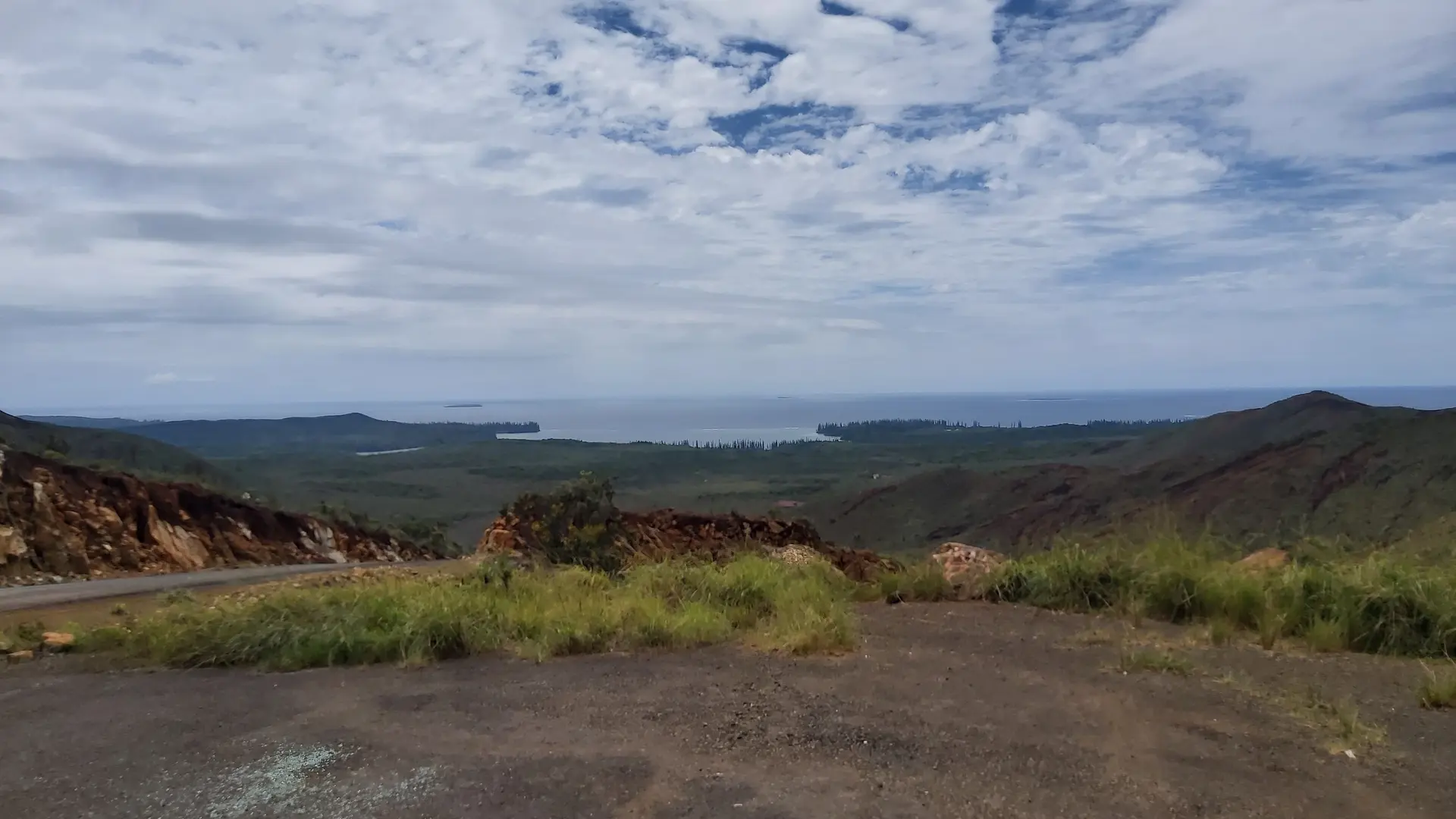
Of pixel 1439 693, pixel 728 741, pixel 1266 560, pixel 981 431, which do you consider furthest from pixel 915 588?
pixel 981 431

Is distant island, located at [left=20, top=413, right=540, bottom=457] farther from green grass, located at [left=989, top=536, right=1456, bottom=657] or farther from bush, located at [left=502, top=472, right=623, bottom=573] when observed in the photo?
green grass, located at [left=989, top=536, right=1456, bottom=657]

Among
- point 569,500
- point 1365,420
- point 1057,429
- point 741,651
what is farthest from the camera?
point 1057,429

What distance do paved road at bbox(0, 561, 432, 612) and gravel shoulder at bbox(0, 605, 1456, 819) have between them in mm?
Answer: 5146

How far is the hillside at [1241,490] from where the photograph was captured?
25.4 metres

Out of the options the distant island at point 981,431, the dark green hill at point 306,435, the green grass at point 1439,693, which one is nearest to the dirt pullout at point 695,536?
the green grass at point 1439,693

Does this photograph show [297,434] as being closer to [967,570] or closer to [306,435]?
[306,435]

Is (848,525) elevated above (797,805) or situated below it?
below

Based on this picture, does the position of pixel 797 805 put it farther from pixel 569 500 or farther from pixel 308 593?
pixel 569 500

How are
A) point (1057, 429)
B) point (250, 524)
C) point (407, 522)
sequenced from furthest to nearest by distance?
point (1057, 429), point (407, 522), point (250, 524)

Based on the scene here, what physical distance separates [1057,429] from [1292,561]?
104 m

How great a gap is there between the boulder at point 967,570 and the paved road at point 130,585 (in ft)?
29.8

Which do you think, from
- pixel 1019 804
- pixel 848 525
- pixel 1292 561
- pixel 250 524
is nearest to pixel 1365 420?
pixel 848 525

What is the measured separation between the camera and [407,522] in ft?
99.2

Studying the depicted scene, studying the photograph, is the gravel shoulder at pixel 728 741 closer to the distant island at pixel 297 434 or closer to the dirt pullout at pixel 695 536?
the dirt pullout at pixel 695 536
